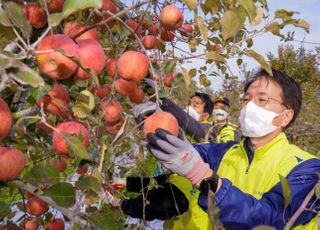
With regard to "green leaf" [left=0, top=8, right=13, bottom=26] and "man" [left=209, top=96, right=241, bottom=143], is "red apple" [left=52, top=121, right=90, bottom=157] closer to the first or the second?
"green leaf" [left=0, top=8, right=13, bottom=26]

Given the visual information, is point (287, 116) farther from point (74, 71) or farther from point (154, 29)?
point (74, 71)

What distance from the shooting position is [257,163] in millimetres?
1644

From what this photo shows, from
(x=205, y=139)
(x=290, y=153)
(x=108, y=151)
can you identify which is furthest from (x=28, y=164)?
(x=205, y=139)

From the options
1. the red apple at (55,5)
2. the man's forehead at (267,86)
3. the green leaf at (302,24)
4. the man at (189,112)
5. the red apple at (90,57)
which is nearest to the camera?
the red apple at (90,57)

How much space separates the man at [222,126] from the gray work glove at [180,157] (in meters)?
1.88

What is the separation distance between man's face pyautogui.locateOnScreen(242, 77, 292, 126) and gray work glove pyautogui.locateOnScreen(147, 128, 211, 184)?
0.59m

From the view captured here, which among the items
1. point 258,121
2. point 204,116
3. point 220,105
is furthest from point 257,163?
point 220,105

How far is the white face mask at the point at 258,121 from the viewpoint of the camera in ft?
5.70

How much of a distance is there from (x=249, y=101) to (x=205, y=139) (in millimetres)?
954

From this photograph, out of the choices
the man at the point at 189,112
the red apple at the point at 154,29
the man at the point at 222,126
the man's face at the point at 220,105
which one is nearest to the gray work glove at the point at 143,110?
the man at the point at 189,112

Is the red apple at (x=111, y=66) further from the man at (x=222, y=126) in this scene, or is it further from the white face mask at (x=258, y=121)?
the man at (x=222, y=126)

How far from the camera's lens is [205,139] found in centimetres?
275

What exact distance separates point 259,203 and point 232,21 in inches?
25.3

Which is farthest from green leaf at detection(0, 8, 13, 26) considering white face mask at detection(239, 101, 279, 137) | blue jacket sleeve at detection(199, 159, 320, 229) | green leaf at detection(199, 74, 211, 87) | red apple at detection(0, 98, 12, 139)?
green leaf at detection(199, 74, 211, 87)
